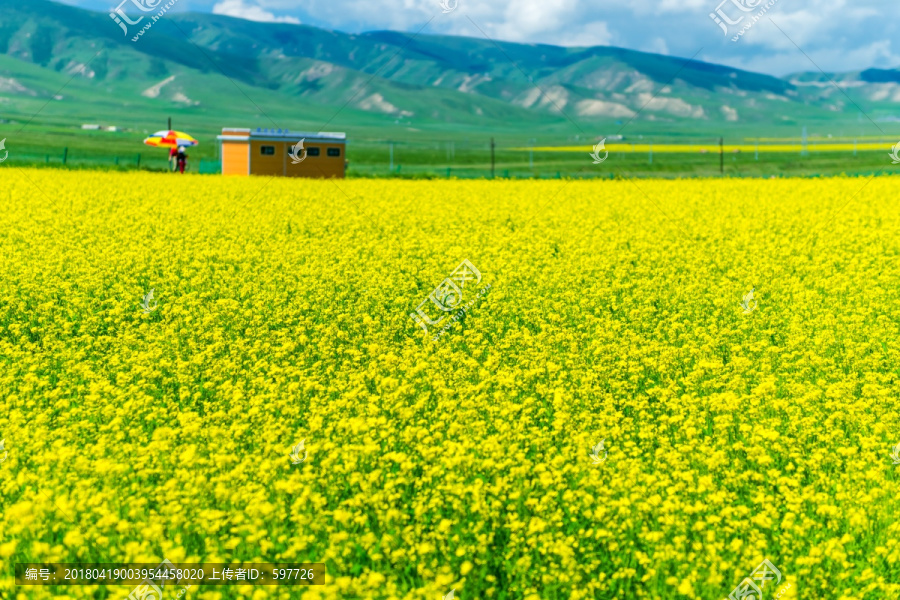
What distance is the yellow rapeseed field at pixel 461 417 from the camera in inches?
251

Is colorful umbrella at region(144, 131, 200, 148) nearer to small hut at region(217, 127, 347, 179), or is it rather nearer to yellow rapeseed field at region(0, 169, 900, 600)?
small hut at region(217, 127, 347, 179)

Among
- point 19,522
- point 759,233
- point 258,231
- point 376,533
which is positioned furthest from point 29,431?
point 759,233

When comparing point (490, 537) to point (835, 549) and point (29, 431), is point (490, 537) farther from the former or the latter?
point (29, 431)

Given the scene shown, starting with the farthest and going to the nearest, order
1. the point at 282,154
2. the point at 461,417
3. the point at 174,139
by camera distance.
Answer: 1. the point at 174,139
2. the point at 282,154
3. the point at 461,417

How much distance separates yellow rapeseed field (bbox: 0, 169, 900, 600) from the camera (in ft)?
20.9

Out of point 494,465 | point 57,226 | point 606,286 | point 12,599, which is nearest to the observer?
point 12,599

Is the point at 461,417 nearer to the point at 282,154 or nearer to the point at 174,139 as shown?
the point at 282,154

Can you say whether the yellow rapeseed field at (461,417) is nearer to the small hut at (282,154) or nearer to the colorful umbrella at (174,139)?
the small hut at (282,154)

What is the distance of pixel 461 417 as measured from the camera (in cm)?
859

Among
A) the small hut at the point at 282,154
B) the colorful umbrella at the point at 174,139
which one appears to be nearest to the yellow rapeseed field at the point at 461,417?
the small hut at the point at 282,154

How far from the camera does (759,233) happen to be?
21.5 metres

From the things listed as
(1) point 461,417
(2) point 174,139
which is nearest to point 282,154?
(2) point 174,139

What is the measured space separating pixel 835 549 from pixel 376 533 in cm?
342

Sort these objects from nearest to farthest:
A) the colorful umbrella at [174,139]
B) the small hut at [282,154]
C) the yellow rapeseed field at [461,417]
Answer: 1. the yellow rapeseed field at [461,417]
2. the small hut at [282,154]
3. the colorful umbrella at [174,139]
